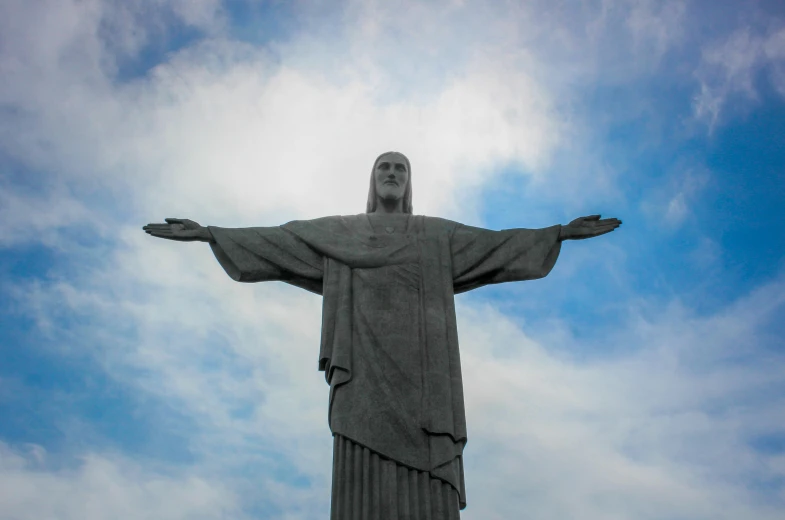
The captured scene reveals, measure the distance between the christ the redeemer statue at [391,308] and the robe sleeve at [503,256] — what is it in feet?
0.06

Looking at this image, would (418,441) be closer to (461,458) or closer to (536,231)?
(461,458)

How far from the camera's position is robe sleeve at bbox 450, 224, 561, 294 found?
50.7 ft

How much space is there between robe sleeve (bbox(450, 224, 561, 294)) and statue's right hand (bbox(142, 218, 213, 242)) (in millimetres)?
4387

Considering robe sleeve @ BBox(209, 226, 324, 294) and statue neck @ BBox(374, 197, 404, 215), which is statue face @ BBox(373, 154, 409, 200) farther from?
robe sleeve @ BBox(209, 226, 324, 294)

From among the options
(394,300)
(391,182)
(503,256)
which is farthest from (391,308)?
(391,182)

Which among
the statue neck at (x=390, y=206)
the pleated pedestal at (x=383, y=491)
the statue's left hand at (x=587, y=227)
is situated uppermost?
the statue neck at (x=390, y=206)

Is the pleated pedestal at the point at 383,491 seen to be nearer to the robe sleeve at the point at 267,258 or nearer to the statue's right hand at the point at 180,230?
the robe sleeve at the point at 267,258

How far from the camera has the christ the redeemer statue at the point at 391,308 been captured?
41.7ft

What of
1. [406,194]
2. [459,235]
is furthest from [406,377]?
[406,194]

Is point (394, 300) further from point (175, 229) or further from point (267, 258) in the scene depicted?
point (175, 229)

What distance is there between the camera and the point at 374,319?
1420 centimetres

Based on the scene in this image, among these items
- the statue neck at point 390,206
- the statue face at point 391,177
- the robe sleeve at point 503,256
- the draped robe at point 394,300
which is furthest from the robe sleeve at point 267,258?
the robe sleeve at point 503,256

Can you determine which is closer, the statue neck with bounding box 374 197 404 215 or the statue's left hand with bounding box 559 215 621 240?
the statue's left hand with bounding box 559 215 621 240

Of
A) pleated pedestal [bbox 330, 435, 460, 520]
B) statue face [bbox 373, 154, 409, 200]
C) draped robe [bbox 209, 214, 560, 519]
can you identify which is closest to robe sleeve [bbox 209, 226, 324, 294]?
draped robe [bbox 209, 214, 560, 519]
